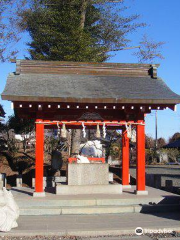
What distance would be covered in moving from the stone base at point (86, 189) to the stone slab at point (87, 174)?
0.99 feet

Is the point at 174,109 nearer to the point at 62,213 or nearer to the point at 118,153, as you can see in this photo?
the point at 62,213

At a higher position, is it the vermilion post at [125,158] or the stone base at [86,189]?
the vermilion post at [125,158]

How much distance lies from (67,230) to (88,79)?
6841 millimetres

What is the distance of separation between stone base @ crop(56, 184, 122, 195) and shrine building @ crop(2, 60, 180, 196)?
0.70m

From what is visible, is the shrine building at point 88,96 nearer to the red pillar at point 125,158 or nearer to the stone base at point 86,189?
the red pillar at point 125,158

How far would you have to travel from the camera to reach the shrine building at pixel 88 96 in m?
11.3

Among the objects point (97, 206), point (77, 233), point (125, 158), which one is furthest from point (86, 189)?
point (77, 233)

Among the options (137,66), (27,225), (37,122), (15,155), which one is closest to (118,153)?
(15,155)

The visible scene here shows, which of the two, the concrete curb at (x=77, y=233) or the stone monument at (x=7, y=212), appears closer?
the concrete curb at (x=77, y=233)

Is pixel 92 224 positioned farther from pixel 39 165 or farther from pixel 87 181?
pixel 87 181

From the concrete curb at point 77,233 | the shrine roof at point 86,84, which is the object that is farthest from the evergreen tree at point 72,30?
the concrete curb at point 77,233

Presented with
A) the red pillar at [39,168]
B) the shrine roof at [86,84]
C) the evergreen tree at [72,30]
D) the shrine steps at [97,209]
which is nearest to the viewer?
the shrine steps at [97,209]

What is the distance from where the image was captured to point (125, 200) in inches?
428

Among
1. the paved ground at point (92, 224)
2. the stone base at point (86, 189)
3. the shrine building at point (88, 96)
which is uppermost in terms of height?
the shrine building at point (88, 96)
